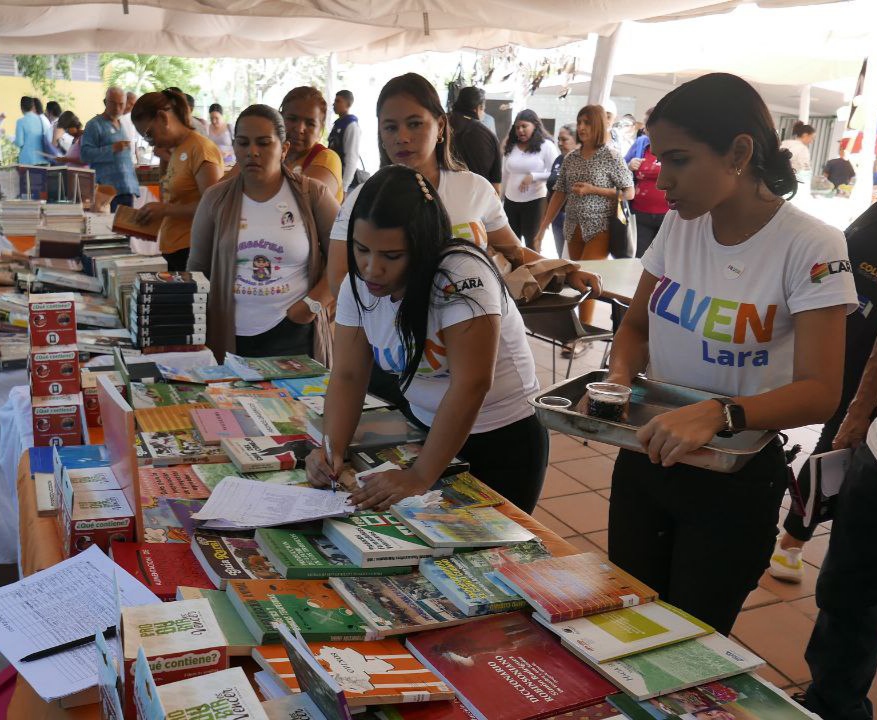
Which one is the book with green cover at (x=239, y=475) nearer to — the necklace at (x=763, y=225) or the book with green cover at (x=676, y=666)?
the book with green cover at (x=676, y=666)

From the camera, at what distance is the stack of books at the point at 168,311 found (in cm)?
245

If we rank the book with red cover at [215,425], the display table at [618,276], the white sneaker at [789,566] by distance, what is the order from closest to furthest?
1. the book with red cover at [215,425]
2. the white sneaker at [789,566]
3. the display table at [618,276]

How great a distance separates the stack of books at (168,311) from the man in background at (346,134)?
4.50 m

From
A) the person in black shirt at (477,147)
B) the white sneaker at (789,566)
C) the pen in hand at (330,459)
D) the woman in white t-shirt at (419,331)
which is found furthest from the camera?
the person in black shirt at (477,147)

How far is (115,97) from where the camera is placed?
6773 millimetres

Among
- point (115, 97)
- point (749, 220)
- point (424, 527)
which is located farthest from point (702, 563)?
point (115, 97)

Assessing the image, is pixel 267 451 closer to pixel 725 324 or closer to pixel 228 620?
pixel 228 620

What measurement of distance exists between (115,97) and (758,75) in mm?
5540

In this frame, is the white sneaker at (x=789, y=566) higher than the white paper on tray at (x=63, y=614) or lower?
lower

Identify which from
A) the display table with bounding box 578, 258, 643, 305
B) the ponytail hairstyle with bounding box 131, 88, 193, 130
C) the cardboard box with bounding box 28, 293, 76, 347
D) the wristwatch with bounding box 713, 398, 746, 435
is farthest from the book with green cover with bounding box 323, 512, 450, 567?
the ponytail hairstyle with bounding box 131, 88, 193, 130

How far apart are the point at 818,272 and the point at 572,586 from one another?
612 mm

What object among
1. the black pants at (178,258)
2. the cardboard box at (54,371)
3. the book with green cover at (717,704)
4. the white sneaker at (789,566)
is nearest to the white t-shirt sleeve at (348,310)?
the cardboard box at (54,371)

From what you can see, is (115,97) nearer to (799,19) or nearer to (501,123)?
(501,123)

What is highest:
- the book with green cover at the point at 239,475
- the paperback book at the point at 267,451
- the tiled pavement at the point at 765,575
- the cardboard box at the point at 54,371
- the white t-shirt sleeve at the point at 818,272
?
the white t-shirt sleeve at the point at 818,272
